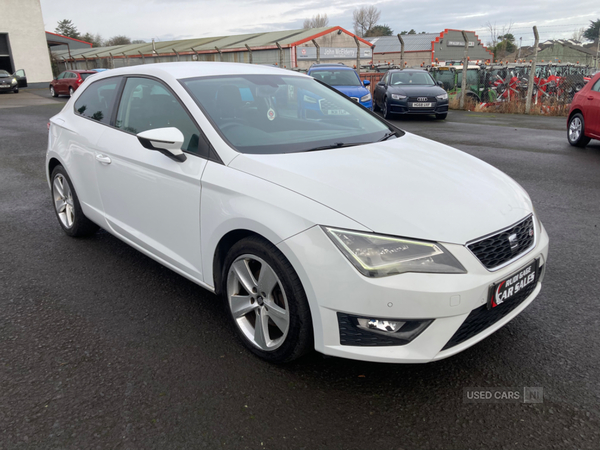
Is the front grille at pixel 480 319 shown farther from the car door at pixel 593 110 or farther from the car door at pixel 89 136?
the car door at pixel 593 110

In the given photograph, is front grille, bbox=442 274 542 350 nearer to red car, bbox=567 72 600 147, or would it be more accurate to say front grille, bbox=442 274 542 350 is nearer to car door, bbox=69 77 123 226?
car door, bbox=69 77 123 226

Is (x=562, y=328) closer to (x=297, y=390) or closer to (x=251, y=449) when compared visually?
(x=297, y=390)

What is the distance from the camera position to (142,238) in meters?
3.50

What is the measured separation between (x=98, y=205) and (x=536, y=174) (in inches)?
245

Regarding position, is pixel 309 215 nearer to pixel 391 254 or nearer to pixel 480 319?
pixel 391 254

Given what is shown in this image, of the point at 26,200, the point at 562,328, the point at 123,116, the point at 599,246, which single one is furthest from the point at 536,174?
the point at 26,200

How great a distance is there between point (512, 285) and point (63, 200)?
4119 millimetres

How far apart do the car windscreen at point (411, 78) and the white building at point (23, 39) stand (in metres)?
33.2

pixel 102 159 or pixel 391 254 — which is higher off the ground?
pixel 102 159

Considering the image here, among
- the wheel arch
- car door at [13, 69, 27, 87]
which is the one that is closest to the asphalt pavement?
the wheel arch

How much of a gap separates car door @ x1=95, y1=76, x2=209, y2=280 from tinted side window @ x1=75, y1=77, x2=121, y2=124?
203mm

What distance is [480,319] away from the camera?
94.3 inches

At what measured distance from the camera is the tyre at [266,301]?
2432mm

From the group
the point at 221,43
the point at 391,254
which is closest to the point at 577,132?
the point at 391,254
